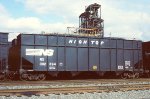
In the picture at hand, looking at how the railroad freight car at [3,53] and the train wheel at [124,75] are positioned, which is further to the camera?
the train wheel at [124,75]

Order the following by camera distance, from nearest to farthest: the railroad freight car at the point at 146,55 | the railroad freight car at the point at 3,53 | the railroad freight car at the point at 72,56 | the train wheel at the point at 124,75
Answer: the railroad freight car at the point at 3,53 < the railroad freight car at the point at 72,56 < the train wheel at the point at 124,75 < the railroad freight car at the point at 146,55

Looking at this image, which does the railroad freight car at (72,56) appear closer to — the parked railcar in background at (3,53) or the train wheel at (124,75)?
the train wheel at (124,75)

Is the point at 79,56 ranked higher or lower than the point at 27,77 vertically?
higher

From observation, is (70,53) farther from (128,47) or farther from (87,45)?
(128,47)

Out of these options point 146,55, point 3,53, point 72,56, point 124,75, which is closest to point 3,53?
point 3,53

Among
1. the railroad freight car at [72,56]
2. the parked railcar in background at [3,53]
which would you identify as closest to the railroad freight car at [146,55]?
the railroad freight car at [72,56]

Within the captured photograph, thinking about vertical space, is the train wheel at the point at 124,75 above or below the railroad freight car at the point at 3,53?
below

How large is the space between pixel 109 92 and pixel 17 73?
10430mm

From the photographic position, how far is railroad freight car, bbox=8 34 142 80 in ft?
70.4

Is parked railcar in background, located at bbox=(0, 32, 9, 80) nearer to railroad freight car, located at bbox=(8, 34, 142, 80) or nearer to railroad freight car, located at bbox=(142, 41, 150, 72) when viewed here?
railroad freight car, located at bbox=(8, 34, 142, 80)

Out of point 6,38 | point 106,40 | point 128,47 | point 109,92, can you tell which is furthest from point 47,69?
point 109,92

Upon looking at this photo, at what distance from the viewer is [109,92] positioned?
12.9m

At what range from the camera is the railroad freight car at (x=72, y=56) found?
21469mm

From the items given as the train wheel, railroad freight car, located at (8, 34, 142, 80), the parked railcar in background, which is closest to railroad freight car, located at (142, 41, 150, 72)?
railroad freight car, located at (8, 34, 142, 80)
